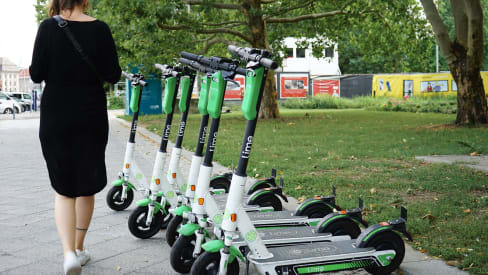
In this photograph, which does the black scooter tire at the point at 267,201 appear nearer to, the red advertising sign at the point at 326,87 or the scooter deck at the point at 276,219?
the scooter deck at the point at 276,219

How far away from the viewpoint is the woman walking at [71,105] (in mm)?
3314

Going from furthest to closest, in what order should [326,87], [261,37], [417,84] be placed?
1. [326,87]
2. [417,84]
3. [261,37]

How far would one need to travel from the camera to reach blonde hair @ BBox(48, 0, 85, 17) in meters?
3.38

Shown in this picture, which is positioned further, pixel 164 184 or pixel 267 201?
pixel 267 201

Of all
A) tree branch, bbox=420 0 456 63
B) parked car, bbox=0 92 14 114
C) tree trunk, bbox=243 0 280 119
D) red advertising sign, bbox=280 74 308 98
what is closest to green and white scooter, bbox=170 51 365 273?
tree branch, bbox=420 0 456 63

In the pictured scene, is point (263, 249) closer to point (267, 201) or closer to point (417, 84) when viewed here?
point (267, 201)

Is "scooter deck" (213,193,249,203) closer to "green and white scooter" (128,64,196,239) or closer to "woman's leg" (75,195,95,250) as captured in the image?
"green and white scooter" (128,64,196,239)

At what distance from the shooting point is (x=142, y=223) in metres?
4.68

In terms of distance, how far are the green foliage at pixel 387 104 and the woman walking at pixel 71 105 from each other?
23.1 metres

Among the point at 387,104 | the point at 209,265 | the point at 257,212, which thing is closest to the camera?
the point at 209,265

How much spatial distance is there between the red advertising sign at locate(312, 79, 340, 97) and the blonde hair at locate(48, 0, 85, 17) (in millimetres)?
41240

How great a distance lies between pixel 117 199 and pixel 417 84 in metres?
30.4

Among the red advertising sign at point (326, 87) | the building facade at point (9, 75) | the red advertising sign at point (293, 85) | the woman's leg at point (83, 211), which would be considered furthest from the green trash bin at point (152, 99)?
the building facade at point (9, 75)

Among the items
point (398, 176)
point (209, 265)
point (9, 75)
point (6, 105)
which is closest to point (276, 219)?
point (209, 265)
